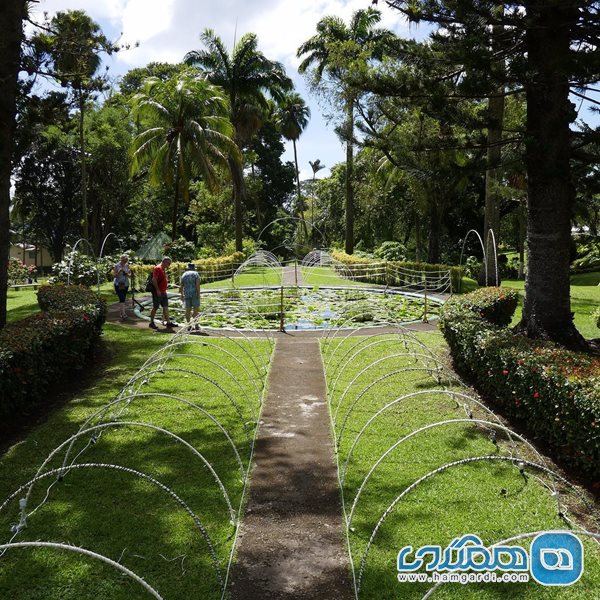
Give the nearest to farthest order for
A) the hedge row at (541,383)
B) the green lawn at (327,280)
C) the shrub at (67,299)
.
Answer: the hedge row at (541,383)
the shrub at (67,299)
the green lawn at (327,280)

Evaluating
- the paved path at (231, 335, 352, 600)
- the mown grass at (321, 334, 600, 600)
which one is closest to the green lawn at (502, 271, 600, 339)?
the mown grass at (321, 334, 600, 600)

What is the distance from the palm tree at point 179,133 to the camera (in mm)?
23869

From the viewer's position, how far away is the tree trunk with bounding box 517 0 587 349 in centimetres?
945

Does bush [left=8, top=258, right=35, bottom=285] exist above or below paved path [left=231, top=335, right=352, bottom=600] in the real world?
above

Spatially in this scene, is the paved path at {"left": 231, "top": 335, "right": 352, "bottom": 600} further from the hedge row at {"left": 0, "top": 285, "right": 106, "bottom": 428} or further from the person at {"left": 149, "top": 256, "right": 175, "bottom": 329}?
the person at {"left": 149, "top": 256, "right": 175, "bottom": 329}

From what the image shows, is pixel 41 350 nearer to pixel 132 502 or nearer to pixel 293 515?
pixel 132 502

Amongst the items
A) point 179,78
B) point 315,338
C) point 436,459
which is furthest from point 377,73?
point 179,78

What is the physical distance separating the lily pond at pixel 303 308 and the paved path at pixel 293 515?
5289 mm

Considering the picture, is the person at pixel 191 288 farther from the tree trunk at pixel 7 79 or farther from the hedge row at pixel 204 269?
the hedge row at pixel 204 269

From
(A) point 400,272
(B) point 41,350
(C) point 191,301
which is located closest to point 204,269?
(A) point 400,272

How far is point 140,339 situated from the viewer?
1263cm

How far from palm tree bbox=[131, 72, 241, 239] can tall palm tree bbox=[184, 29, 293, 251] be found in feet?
12.5

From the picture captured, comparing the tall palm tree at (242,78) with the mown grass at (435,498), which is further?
the tall palm tree at (242,78)

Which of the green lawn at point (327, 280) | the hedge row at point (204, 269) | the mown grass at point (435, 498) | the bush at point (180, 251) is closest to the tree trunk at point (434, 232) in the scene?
the green lawn at point (327, 280)
